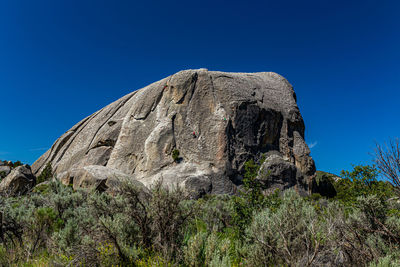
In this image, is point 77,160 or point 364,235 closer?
point 364,235

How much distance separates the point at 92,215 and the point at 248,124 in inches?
828

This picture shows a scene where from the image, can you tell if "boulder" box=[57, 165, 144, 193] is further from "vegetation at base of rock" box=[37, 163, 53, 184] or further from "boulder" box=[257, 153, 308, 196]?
"boulder" box=[257, 153, 308, 196]

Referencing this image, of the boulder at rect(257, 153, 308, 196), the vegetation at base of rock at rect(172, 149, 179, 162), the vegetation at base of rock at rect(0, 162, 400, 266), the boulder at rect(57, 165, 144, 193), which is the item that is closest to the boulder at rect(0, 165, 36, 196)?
the boulder at rect(57, 165, 144, 193)

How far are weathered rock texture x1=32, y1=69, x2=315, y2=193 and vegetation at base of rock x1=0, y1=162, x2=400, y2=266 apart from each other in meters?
15.5

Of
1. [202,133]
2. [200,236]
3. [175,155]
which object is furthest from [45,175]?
[200,236]

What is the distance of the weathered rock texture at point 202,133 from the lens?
2273cm

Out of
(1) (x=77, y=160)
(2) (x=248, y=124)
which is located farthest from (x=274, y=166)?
(1) (x=77, y=160)

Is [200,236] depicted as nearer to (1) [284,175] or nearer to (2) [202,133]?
(2) [202,133]

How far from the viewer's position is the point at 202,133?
24.2 meters

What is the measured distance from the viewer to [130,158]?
25406mm

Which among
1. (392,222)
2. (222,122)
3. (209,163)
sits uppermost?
(222,122)

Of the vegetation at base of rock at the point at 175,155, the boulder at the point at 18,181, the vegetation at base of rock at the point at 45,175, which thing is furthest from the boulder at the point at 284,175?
the vegetation at base of rock at the point at 45,175

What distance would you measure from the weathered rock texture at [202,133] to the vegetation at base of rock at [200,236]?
15493mm

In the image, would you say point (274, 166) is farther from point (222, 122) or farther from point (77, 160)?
point (77, 160)
